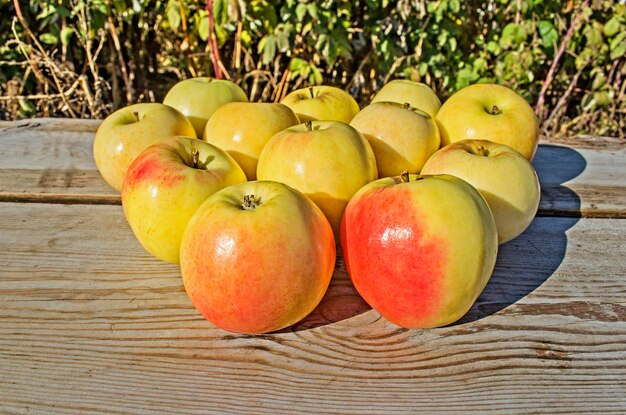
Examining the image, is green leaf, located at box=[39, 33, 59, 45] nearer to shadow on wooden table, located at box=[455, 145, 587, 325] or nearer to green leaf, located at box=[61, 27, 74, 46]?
green leaf, located at box=[61, 27, 74, 46]

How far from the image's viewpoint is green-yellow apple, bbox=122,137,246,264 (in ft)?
3.24

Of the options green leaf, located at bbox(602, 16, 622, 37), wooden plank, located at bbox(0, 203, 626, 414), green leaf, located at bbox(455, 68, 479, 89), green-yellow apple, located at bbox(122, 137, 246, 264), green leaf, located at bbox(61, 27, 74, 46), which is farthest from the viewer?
green leaf, located at bbox(455, 68, 479, 89)

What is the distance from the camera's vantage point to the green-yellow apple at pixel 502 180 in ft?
3.51

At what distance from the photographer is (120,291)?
3.33 ft

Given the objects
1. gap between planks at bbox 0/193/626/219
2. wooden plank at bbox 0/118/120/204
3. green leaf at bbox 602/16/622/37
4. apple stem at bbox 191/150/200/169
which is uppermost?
green leaf at bbox 602/16/622/37

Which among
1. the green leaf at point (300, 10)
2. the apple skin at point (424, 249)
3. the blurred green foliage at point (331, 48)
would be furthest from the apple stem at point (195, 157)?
the green leaf at point (300, 10)

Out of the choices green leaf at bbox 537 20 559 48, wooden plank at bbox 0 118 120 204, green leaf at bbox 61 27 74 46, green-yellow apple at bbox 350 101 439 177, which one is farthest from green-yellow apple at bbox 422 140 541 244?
green leaf at bbox 61 27 74 46

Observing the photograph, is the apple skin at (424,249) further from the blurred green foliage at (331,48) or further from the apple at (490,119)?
the blurred green foliage at (331,48)

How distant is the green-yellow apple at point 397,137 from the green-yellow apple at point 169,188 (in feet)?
1.13

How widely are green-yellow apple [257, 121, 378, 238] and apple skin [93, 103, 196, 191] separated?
1.11 ft

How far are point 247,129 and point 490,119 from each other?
0.59m

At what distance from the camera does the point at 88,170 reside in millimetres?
1552

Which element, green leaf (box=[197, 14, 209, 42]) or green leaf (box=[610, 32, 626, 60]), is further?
green leaf (box=[610, 32, 626, 60])

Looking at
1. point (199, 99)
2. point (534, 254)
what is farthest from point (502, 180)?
point (199, 99)
